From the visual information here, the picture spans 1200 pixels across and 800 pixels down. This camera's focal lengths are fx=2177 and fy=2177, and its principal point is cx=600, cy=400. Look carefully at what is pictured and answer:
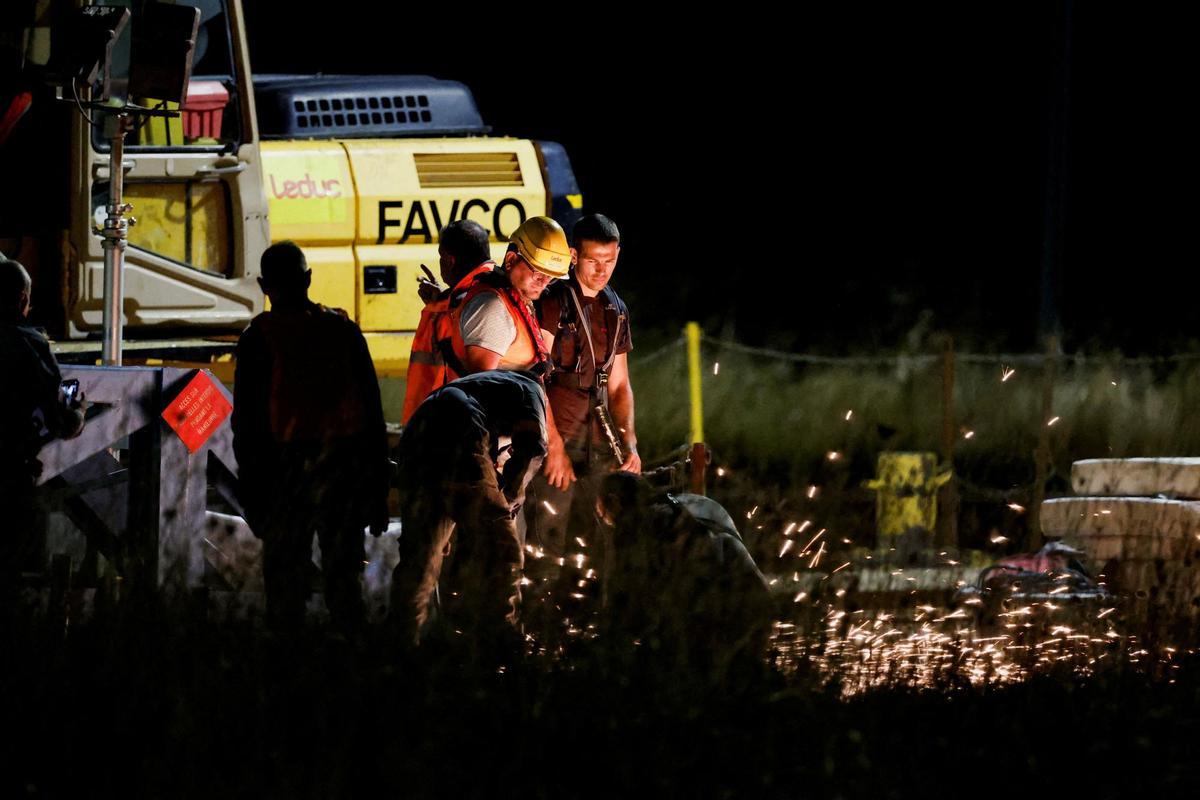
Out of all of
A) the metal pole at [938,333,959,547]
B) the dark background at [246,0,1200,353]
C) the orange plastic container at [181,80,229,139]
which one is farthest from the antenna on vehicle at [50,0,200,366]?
the dark background at [246,0,1200,353]

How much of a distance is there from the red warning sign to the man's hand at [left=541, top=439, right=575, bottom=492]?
1379mm

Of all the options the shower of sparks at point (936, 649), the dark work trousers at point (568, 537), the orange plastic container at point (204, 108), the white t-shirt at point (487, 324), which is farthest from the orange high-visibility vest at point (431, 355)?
the orange plastic container at point (204, 108)

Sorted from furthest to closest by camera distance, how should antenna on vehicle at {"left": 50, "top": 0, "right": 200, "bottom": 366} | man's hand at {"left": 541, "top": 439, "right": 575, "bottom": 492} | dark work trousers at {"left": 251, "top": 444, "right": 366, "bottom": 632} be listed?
antenna on vehicle at {"left": 50, "top": 0, "right": 200, "bottom": 366}, man's hand at {"left": 541, "top": 439, "right": 575, "bottom": 492}, dark work trousers at {"left": 251, "top": 444, "right": 366, "bottom": 632}

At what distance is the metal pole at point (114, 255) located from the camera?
10.8 m

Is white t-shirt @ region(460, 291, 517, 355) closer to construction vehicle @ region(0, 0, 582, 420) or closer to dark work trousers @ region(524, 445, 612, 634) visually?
dark work trousers @ region(524, 445, 612, 634)

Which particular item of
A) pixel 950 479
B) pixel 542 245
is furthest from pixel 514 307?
pixel 950 479

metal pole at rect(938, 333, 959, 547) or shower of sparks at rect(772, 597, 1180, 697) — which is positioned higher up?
metal pole at rect(938, 333, 959, 547)

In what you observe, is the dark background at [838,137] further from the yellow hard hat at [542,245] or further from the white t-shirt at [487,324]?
the white t-shirt at [487,324]

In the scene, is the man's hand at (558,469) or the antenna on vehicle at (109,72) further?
the antenna on vehicle at (109,72)

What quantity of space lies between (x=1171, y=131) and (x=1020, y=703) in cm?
2557

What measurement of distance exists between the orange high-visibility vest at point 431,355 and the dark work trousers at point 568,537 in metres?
0.63

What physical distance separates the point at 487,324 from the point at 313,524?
1005 mm

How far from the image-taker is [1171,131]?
3133cm

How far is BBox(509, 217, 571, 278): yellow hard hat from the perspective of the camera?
8531 mm
